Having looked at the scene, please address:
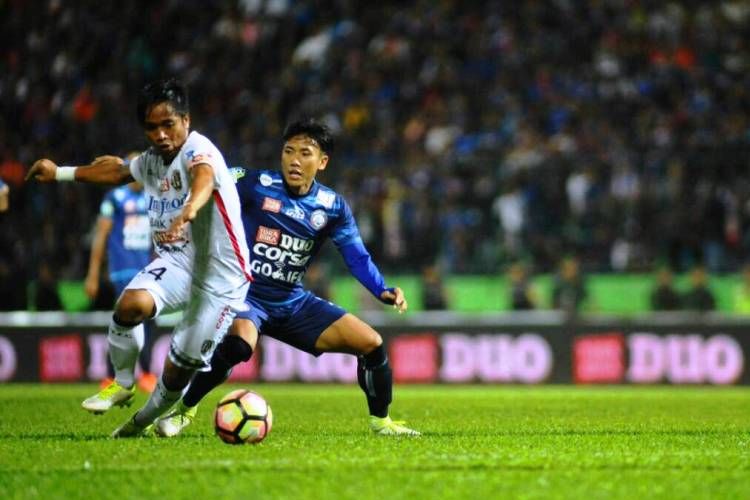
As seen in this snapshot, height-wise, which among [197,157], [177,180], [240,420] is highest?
[197,157]

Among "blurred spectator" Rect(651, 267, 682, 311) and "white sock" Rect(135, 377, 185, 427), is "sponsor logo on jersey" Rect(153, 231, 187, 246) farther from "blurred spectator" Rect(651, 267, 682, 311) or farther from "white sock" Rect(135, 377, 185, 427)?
"blurred spectator" Rect(651, 267, 682, 311)

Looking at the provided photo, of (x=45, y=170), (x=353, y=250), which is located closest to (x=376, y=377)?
(x=353, y=250)

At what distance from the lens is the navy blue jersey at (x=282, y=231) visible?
342 inches

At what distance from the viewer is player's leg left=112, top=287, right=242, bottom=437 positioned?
7.57 meters

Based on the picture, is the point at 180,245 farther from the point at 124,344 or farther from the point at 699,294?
the point at 699,294

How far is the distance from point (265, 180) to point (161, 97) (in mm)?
1525

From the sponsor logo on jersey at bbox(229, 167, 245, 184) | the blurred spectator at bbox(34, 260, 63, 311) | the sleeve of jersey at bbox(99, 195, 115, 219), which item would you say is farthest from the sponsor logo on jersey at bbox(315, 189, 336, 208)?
the blurred spectator at bbox(34, 260, 63, 311)

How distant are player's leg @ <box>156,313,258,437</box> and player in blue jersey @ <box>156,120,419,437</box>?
126mm

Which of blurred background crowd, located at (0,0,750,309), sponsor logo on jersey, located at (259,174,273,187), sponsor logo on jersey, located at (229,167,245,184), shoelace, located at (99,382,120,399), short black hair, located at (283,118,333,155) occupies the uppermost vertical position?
blurred background crowd, located at (0,0,750,309)

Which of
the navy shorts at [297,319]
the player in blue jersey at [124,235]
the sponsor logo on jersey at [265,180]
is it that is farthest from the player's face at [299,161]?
the player in blue jersey at [124,235]

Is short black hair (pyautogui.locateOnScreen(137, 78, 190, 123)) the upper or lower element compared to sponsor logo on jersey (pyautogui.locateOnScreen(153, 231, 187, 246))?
upper

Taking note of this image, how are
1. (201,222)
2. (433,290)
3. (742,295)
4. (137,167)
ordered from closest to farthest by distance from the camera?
1. (201,222)
2. (137,167)
3. (742,295)
4. (433,290)

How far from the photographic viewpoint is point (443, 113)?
2059cm

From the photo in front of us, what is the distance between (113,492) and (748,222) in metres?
12.8
